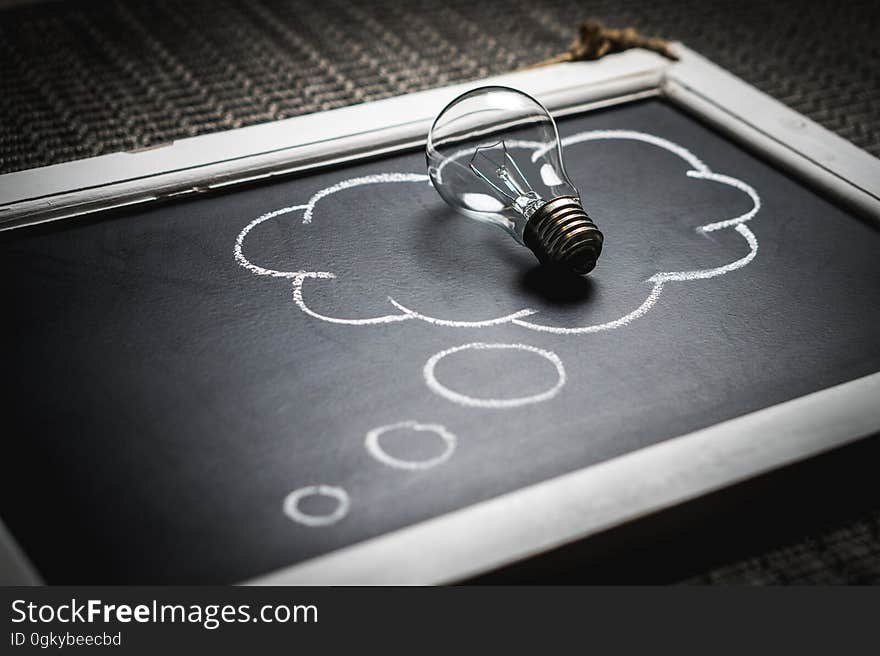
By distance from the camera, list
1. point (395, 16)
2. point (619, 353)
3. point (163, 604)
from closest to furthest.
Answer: point (163, 604)
point (619, 353)
point (395, 16)

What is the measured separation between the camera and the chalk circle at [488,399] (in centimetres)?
61

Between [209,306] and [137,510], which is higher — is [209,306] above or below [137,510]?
above

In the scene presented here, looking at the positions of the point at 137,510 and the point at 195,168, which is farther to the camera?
the point at 195,168

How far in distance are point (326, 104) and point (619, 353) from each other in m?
0.55

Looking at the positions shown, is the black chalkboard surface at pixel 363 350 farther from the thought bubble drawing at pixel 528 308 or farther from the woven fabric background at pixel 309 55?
the woven fabric background at pixel 309 55

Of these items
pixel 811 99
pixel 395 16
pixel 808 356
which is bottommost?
pixel 808 356

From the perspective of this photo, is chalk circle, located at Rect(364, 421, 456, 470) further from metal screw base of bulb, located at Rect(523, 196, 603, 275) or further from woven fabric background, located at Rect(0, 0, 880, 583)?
woven fabric background, located at Rect(0, 0, 880, 583)

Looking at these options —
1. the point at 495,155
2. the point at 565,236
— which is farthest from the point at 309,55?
the point at 565,236

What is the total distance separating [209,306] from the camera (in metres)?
0.68

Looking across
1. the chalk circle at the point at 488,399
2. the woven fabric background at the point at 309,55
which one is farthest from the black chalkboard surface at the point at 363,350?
the woven fabric background at the point at 309,55

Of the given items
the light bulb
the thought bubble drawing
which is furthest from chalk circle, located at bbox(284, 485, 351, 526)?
the light bulb

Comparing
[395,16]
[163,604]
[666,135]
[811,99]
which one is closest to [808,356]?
[666,135]

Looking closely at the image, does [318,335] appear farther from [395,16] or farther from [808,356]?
[395,16]

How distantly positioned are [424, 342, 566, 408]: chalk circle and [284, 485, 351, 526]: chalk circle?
99mm
